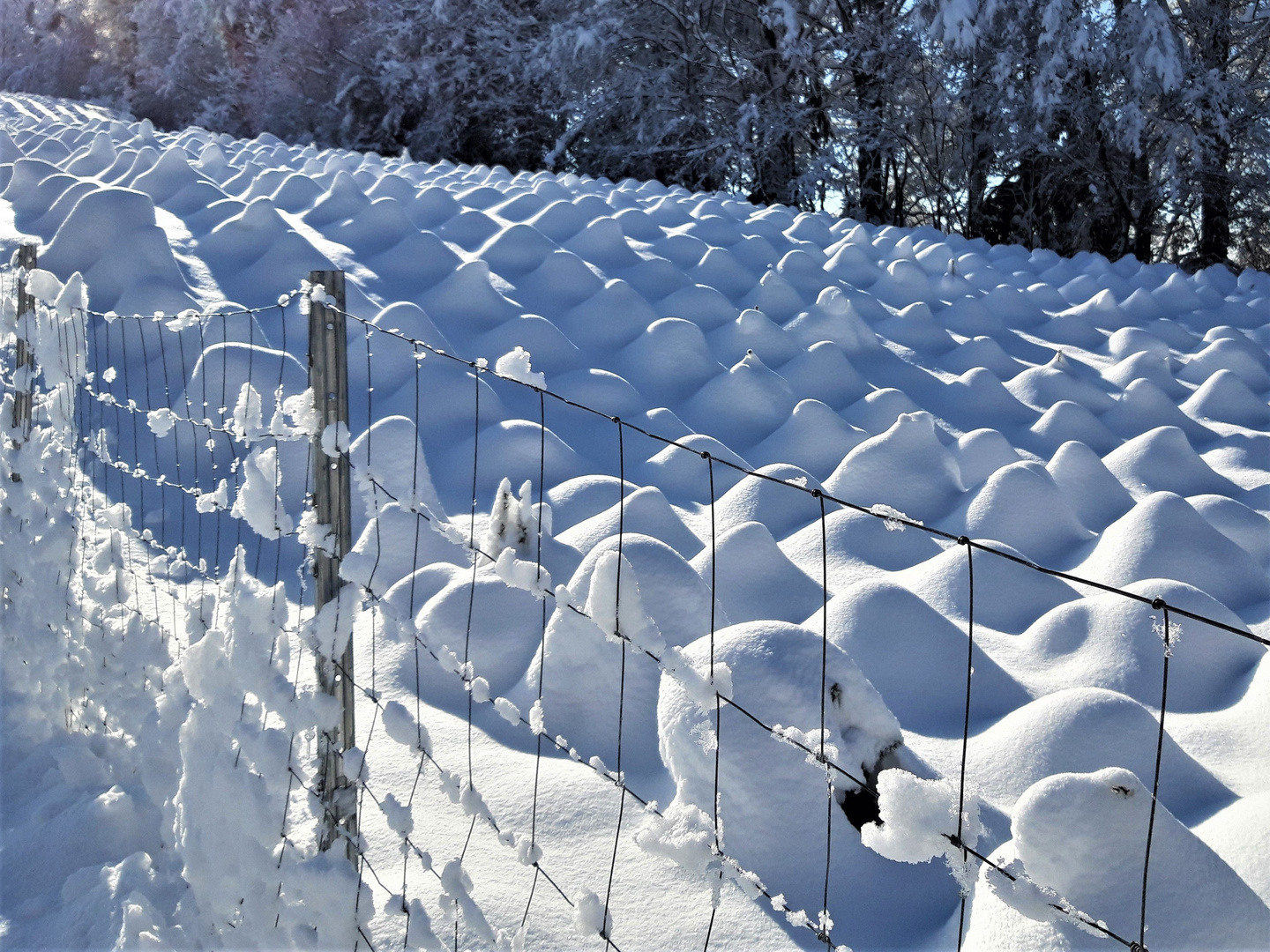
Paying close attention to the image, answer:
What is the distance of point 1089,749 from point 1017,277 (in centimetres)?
419

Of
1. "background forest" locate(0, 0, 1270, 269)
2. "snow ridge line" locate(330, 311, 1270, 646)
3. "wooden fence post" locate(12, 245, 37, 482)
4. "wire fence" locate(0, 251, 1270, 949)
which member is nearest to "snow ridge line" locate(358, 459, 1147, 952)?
"wire fence" locate(0, 251, 1270, 949)

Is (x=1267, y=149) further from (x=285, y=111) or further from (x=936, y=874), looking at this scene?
(x=285, y=111)

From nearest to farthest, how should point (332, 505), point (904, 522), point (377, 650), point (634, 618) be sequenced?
point (904, 522), point (634, 618), point (332, 505), point (377, 650)

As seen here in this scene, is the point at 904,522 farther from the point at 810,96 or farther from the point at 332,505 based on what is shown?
the point at 810,96

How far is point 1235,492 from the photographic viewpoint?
2.89 meters

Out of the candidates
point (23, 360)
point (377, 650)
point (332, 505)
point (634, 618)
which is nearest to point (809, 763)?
point (634, 618)

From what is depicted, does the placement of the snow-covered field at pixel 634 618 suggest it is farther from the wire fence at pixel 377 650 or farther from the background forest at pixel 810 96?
the background forest at pixel 810 96

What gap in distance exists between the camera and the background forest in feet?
29.4

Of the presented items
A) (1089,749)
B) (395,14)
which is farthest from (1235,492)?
(395,14)

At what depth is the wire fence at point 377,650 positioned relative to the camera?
139 centimetres

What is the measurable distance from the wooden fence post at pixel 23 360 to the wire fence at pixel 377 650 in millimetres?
13

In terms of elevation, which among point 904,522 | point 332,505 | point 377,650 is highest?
point 904,522

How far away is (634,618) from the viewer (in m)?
1.33

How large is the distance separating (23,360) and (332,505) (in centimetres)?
187
